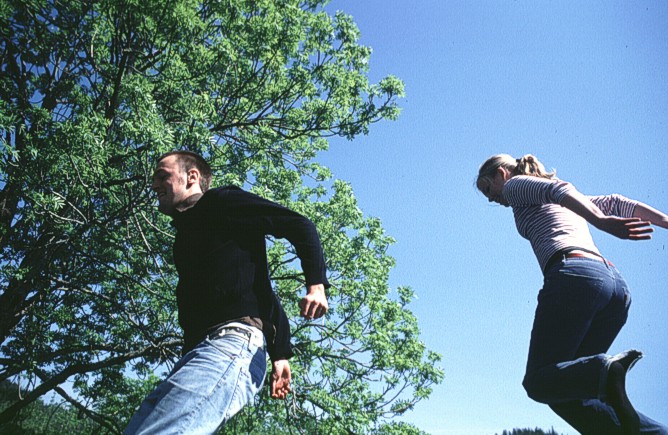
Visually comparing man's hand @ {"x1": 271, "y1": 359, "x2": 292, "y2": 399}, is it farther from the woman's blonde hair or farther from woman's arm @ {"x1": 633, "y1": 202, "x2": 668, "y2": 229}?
woman's arm @ {"x1": 633, "y1": 202, "x2": 668, "y2": 229}

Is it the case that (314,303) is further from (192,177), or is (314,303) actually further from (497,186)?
(497,186)

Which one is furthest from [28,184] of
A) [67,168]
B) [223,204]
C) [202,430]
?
[202,430]

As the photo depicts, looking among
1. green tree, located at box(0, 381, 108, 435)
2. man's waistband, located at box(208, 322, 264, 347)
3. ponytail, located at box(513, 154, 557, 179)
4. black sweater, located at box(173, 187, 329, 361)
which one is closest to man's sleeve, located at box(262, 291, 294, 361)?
black sweater, located at box(173, 187, 329, 361)

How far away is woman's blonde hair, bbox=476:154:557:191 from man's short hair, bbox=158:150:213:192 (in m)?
1.90

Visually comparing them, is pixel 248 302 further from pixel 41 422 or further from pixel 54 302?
pixel 41 422

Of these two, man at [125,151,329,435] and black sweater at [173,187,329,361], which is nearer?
man at [125,151,329,435]

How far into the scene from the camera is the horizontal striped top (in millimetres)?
2557

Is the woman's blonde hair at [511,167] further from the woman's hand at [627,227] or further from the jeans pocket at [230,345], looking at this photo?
the jeans pocket at [230,345]

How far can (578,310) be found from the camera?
2.31m

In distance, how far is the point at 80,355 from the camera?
10.6 m

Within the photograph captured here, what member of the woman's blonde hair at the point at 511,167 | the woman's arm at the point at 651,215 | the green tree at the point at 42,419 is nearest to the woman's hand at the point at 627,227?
the woman's arm at the point at 651,215

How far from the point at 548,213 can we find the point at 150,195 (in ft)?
21.3

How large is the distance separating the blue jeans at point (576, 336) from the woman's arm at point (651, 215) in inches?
19.0

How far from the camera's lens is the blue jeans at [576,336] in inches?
84.5
